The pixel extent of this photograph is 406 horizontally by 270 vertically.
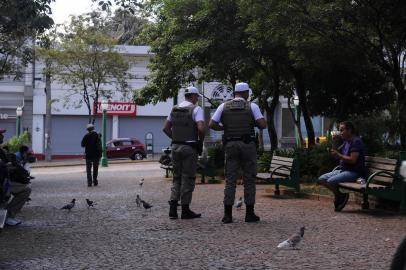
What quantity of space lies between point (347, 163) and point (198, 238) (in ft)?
11.1

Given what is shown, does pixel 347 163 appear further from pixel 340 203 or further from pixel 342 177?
pixel 340 203

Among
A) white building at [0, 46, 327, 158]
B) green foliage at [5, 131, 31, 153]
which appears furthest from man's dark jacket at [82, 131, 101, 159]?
white building at [0, 46, 327, 158]

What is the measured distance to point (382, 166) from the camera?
9.73 meters

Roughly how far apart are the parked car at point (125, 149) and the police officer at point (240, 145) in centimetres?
3107

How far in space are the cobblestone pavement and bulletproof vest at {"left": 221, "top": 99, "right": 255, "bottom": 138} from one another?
1.28 metres

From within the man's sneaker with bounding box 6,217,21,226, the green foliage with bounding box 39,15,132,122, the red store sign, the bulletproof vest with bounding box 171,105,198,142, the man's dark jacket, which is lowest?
the man's sneaker with bounding box 6,217,21,226

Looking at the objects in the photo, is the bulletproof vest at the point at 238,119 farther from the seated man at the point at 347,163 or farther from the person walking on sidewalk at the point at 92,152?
the person walking on sidewalk at the point at 92,152

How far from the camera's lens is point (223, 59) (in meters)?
16.6

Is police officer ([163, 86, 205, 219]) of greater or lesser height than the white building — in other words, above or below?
below

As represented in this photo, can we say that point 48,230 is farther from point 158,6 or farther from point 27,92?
point 27,92

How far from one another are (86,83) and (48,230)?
100ft

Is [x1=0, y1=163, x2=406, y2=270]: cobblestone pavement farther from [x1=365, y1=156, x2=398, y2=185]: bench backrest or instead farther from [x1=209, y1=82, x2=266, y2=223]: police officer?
[x1=365, y1=156, x2=398, y2=185]: bench backrest

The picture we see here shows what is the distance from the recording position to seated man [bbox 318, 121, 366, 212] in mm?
9680

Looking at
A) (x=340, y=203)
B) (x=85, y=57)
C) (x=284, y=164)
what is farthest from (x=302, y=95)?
(x=85, y=57)
